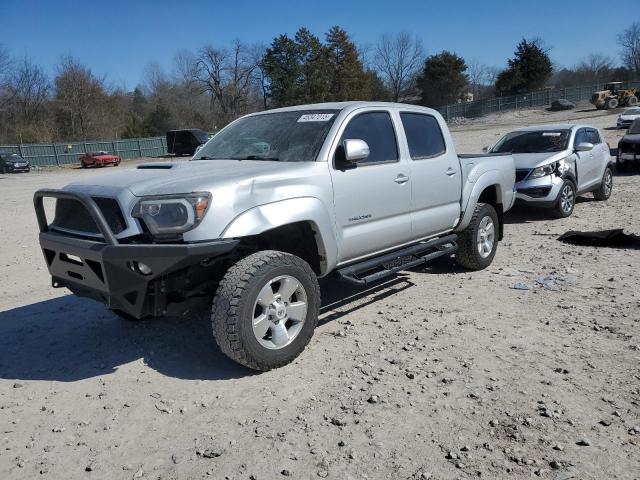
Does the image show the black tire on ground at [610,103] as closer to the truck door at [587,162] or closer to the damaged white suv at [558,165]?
the damaged white suv at [558,165]

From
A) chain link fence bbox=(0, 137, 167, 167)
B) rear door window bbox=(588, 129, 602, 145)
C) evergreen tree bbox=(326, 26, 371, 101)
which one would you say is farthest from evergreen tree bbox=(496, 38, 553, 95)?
rear door window bbox=(588, 129, 602, 145)

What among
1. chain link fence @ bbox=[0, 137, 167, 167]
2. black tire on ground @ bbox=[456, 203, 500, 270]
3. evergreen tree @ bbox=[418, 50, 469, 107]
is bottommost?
black tire on ground @ bbox=[456, 203, 500, 270]

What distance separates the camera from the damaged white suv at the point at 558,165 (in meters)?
9.57

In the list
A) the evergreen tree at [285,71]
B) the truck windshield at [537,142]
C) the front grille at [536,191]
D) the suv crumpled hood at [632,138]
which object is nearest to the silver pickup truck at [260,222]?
the front grille at [536,191]

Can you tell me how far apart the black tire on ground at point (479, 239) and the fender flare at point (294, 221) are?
8.08 feet

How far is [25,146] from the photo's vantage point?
41.3m

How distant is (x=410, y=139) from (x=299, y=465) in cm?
344

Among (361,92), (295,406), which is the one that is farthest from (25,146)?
(295,406)

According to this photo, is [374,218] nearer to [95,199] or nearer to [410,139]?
[410,139]

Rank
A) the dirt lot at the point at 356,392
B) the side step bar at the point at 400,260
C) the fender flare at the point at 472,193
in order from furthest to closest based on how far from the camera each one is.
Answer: the fender flare at the point at 472,193 → the side step bar at the point at 400,260 → the dirt lot at the point at 356,392

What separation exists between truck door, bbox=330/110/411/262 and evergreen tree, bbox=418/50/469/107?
225ft

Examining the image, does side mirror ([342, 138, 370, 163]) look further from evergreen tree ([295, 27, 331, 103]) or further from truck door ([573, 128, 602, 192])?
evergreen tree ([295, 27, 331, 103])

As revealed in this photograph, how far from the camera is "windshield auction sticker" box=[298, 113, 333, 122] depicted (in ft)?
15.3

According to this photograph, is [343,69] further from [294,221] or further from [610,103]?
[294,221]
